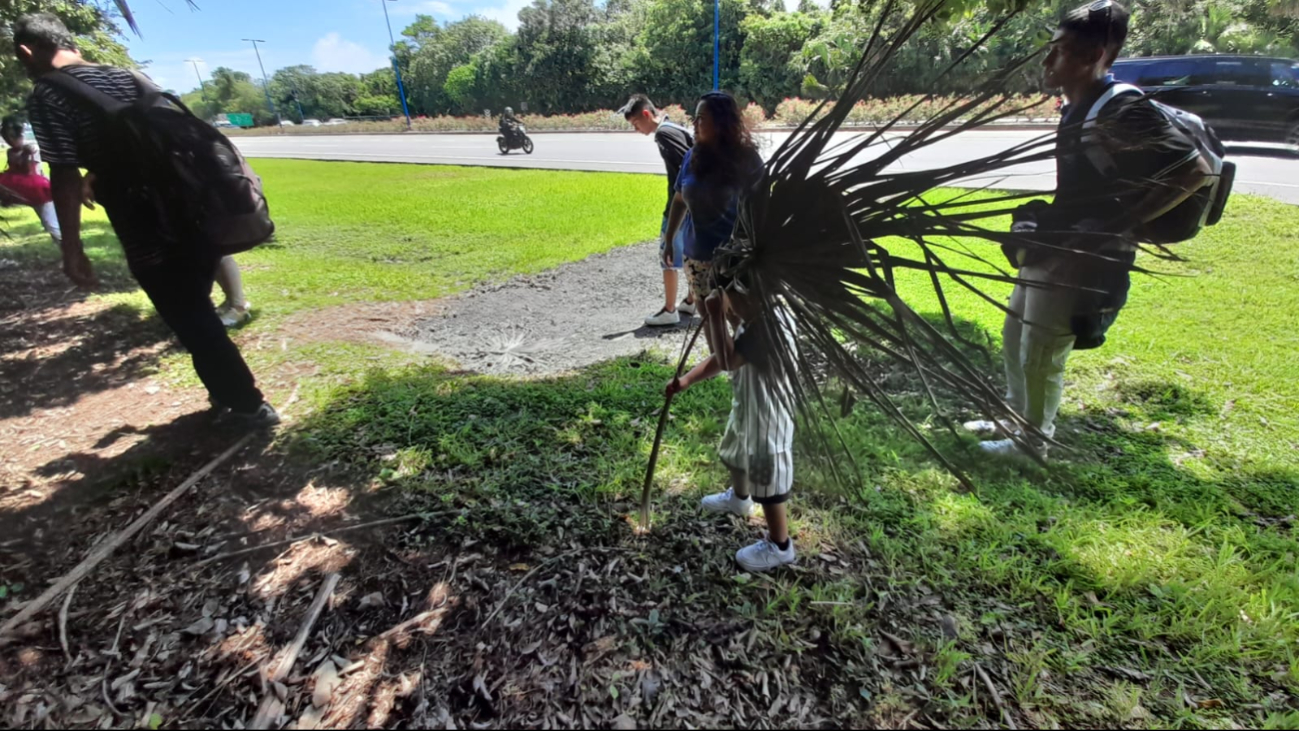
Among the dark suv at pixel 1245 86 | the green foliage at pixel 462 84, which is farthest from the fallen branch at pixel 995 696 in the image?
the green foliage at pixel 462 84

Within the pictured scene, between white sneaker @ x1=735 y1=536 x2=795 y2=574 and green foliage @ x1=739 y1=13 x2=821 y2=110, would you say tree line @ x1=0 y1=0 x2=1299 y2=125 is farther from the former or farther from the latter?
white sneaker @ x1=735 y1=536 x2=795 y2=574

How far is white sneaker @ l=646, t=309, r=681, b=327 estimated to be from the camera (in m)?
4.65

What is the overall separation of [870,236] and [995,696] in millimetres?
1406

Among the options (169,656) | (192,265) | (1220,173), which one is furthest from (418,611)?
(1220,173)

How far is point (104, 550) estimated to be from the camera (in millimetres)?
2387

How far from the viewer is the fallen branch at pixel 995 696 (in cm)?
169

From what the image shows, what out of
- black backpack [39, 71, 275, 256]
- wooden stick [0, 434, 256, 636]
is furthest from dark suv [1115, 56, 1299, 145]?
wooden stick [0, 434, 256, 636]

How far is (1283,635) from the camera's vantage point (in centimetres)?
191

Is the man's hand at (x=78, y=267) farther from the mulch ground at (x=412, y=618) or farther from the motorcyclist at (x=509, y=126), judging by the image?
the motorcyclist at (x=509, y=126)

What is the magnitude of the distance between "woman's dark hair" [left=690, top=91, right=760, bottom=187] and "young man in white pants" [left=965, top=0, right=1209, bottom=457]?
3.19 ft

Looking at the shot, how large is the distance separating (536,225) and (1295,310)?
23.7 feet

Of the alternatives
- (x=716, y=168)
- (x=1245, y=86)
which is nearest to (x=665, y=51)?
(x=1245, y=86)

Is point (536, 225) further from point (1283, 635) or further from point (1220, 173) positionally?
point (1283, 635)

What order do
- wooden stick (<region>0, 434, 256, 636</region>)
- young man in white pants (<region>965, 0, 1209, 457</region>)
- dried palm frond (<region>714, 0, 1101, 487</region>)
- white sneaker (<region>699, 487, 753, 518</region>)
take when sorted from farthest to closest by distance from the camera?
1. white sneaker (<region>699, 487, 753, 518</region>)
2. wooden stick (<region>0, 434, 256, 636</region>)
3. young man in white pants (<region>965, 0, 1209, 457</region>)
4. dried palm frond (<region>714, 0, 1101, 487</region>)
